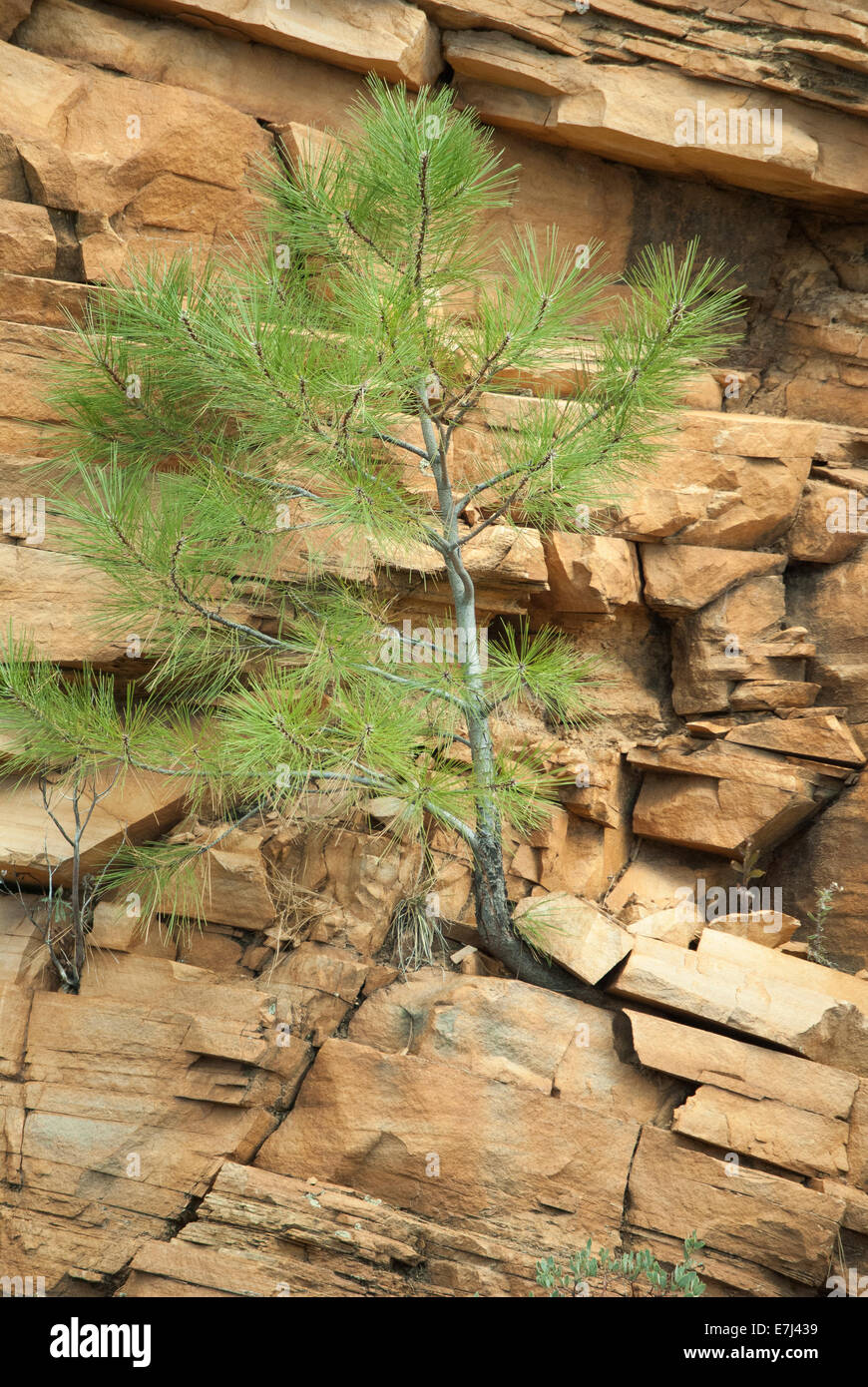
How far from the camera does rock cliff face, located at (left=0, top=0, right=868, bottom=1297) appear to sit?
324cm

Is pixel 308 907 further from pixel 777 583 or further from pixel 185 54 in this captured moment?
pixel 185 54

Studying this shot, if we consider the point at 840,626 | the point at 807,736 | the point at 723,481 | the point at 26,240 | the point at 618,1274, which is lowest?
the point at 618,1274

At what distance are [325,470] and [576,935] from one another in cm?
190

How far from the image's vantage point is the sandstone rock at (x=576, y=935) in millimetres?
3756

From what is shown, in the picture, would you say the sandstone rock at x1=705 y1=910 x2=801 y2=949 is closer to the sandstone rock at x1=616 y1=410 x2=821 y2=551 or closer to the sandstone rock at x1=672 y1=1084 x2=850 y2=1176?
the sandstone rock at x1=672 y1=1084 x2=850 y2=1176

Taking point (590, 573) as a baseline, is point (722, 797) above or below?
below

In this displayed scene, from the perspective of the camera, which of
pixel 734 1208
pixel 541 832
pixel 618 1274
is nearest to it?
pixel 618 1274

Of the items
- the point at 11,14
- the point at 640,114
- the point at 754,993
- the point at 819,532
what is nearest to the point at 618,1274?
the point at 754,993

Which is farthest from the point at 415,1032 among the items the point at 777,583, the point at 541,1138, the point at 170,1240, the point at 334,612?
the point at 777,583

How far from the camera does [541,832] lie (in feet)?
14.0

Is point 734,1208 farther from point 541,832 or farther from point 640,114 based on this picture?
point 640,114

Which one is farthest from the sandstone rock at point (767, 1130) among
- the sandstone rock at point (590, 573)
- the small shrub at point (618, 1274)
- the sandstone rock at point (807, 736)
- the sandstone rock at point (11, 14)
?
the sandstone rock at point (11, 14)

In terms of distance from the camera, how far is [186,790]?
3.82m

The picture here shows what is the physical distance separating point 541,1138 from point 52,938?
1.82m
